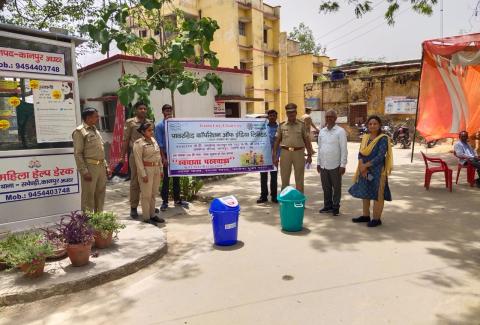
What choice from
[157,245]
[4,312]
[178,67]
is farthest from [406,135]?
[4,312]

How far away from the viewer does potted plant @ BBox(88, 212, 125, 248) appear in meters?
4.43

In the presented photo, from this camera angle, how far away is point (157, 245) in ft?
15.3

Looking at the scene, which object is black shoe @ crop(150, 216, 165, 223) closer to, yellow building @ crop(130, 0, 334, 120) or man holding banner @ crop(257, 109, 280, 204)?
man holding banner @ crop(257, 109, 280, 204)

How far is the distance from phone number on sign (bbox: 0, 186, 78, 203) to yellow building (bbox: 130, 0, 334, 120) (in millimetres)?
20579

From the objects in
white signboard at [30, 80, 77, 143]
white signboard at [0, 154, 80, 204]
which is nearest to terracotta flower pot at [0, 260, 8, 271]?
white signboard at [0, 154, 80, 204]

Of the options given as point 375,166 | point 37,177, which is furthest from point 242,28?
point 37,177

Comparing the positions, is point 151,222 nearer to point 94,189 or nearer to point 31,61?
A: point 94,189

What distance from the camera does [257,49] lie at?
2923 centimetres

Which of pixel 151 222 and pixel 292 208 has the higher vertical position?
pixel 292 208

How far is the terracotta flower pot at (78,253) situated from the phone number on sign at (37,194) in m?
1.49

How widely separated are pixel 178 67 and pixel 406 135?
14.3 m

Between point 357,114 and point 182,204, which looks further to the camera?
point 357,114

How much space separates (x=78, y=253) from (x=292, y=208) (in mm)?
2733

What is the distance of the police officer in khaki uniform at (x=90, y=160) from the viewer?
495 cm
